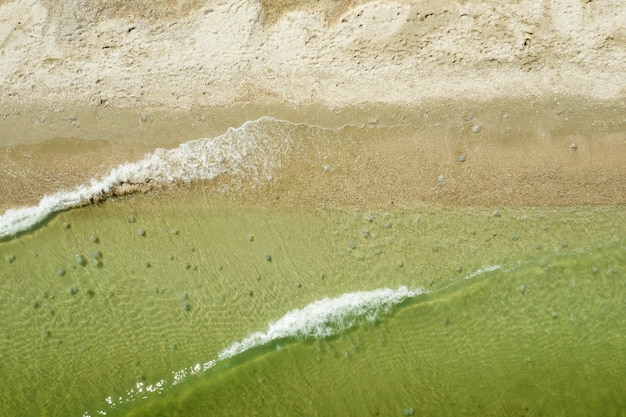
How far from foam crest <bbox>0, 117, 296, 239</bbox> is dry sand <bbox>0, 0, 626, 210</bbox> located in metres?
0.14

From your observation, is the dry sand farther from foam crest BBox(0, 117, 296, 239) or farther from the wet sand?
foam crest BBox(0, 117, 296, 239)

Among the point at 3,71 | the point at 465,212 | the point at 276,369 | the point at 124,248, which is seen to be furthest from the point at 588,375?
the point at 3,71

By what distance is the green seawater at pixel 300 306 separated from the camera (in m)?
6.96

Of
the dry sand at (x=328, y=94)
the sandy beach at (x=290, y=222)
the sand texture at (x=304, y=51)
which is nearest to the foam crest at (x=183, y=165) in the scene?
the sandy beach at (x=290, y=222)

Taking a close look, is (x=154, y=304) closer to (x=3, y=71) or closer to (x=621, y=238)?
(x=3, y=71)

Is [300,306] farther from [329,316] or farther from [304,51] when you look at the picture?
[304,51]

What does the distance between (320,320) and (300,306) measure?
0.31m

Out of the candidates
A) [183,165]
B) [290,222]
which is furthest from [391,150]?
[183,165]

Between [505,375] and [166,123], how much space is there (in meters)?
5.38

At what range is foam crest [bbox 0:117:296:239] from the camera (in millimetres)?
6883

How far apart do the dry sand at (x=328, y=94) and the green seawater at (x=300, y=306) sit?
48 centimetres

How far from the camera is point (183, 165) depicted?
6.91 metres

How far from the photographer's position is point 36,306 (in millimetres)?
6980

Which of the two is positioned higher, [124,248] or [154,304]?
[124,248]
